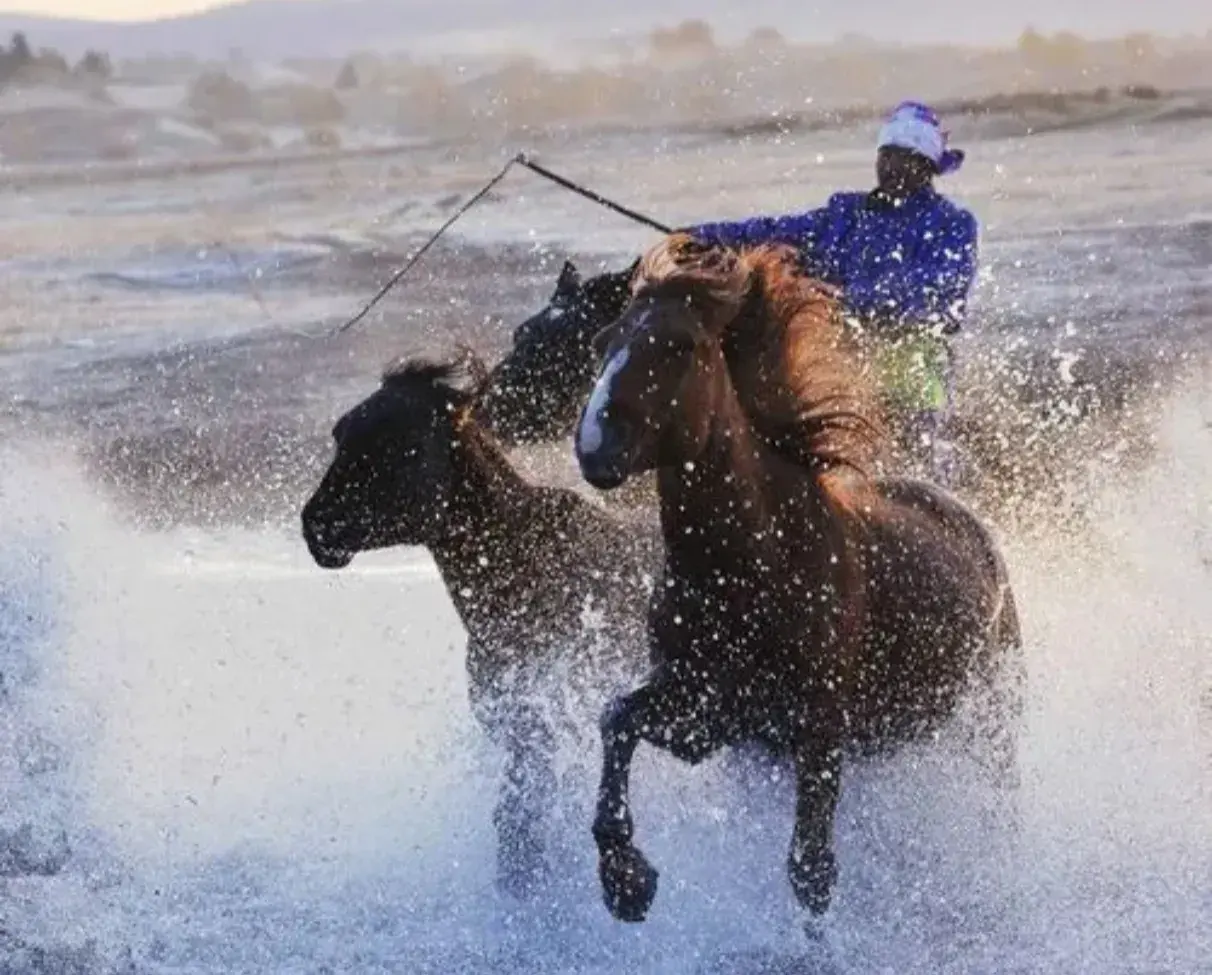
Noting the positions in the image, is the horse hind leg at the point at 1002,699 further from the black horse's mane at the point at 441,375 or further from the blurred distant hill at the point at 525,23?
the blurred distant hill at the point at 525,23

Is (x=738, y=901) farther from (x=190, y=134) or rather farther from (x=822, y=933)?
(x=190, y=134)

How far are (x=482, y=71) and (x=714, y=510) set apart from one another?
1474cm

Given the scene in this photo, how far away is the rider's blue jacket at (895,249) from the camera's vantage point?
566cm

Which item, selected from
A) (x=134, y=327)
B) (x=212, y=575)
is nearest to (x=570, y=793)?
(x=212, y=575)

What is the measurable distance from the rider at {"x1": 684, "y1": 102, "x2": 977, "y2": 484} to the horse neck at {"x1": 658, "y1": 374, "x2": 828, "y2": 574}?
1.30 m

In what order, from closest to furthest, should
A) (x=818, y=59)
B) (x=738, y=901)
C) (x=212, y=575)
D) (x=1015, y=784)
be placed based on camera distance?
(x=738, y=901)
(x=1015, y=784)
(x=212, y=575)
(x=818, y=59)

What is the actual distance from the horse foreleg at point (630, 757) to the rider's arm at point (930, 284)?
1.58m

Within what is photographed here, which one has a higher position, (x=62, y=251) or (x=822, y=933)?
(x=822, y=933)

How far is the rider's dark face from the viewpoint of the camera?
5.76 metres

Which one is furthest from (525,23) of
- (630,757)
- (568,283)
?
(630,757)

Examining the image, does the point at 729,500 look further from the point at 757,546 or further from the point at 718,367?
the point at 718,367

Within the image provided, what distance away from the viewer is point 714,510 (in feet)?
13.7

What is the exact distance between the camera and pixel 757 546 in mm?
4254

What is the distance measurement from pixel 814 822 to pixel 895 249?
1.83m
